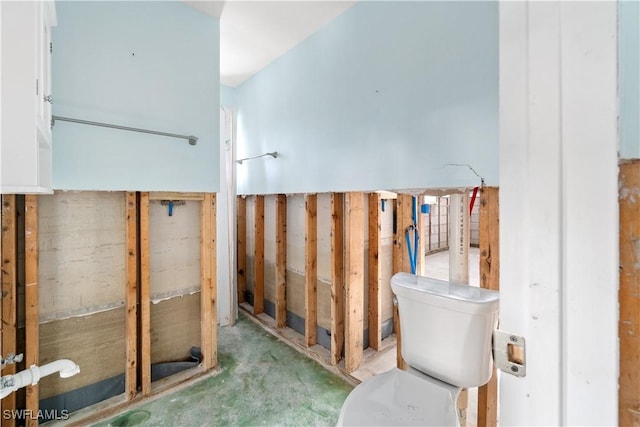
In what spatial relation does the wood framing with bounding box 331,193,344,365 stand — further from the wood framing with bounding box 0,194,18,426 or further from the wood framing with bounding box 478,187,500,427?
the wood framing with bounding box 0,194,18,426

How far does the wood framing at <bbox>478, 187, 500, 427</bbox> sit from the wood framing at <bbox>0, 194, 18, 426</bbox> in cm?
241

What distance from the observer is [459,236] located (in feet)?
4.77

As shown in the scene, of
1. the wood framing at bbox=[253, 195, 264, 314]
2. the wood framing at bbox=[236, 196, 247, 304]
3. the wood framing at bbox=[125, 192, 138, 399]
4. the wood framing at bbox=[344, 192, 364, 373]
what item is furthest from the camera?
the wood framing at bbox=[236, 196, 247, 304]

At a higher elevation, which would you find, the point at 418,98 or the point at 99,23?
the point at 99,23

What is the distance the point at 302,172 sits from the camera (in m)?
2.44

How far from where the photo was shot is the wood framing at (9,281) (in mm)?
1498

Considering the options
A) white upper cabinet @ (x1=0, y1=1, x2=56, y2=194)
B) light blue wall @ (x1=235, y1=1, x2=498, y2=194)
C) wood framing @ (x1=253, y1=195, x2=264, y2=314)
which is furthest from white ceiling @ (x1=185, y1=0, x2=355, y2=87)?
wood framing @ (x1=253, y1=195, x2=264, y2=314)

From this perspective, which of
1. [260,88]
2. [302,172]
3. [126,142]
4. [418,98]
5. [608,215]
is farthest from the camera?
[260,88]

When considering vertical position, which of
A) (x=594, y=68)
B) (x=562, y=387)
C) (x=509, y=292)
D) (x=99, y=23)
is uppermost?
(x=99, y=23)

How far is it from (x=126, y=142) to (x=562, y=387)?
2.21 metres

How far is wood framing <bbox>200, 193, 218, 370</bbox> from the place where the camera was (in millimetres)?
2137

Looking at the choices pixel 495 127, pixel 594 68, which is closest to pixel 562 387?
pixel 594 68

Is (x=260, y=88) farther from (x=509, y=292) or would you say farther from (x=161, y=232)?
(x=509, y=292)

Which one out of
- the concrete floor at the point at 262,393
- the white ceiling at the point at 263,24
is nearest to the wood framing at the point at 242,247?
the concrete floor at the point at 262,393
